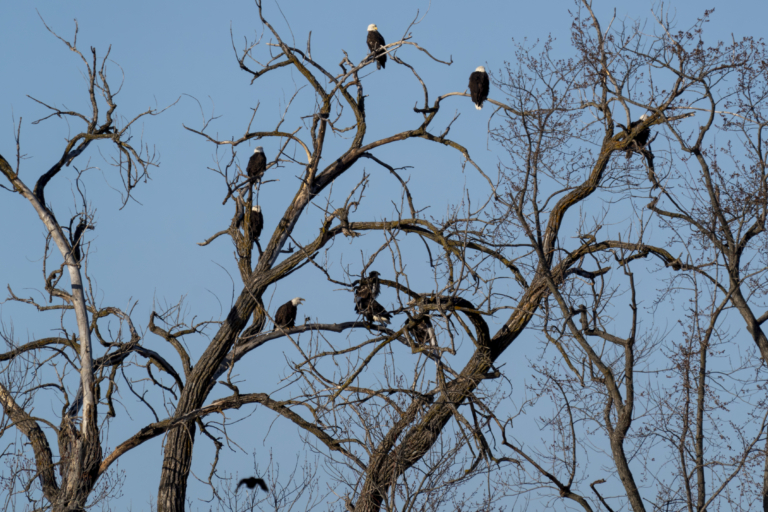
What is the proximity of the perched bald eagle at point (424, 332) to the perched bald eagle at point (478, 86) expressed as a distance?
174 inches

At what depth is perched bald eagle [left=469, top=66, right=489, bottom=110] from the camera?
10656 millimetres

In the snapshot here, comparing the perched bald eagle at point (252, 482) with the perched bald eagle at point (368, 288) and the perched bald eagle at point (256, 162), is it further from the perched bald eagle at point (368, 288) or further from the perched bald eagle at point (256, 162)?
the perched bald eagle at point (256, 162)

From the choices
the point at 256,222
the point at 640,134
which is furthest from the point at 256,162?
the point at 640,134

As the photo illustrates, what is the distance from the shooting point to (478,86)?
35.2 feet

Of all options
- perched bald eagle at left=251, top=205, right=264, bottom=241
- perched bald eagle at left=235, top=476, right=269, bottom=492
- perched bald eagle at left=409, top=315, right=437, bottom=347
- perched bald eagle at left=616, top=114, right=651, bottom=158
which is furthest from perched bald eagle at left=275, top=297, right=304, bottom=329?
perched bald eagle at left=616, top=114, right=651, bottom=158

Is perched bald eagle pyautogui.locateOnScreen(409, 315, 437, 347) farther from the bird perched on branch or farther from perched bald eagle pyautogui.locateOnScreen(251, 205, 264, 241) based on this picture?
perched bald eagle pyautogui.locateOnScreen(251, 205, 264, 241)

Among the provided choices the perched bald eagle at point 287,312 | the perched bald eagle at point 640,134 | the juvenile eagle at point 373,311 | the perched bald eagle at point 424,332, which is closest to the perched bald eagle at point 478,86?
the perched bald eagle at point 640,134

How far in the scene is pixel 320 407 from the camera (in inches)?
270

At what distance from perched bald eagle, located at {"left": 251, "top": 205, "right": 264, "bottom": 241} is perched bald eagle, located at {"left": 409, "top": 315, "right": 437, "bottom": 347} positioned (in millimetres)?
2725

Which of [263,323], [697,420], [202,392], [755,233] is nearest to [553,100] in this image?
[755,233]

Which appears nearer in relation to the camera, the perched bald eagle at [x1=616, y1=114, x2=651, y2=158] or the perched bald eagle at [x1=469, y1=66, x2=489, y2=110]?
the perched bald eagle at [x1=616, y1=114, x2=651, y2=158]

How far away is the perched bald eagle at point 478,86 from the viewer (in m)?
10.7

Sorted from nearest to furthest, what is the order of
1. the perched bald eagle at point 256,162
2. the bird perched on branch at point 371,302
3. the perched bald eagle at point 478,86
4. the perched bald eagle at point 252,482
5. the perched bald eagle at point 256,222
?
the bird perched on branch at point 371,302, the perched bald eagle at point 252,482, the perched bald eagle at point 256,222, the perched bald eagle at point 256,162, the perched bald eagle at point 478,86

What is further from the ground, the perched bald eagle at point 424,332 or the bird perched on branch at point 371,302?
the bird perched on branch at point 371,302
